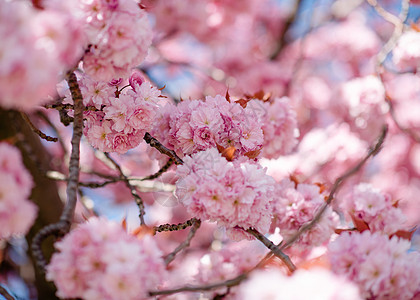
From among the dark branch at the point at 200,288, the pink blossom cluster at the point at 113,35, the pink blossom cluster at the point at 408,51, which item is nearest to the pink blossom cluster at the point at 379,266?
the dark branch at the point at 200,288

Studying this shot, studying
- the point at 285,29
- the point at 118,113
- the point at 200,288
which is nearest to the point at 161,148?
the point at 118,113

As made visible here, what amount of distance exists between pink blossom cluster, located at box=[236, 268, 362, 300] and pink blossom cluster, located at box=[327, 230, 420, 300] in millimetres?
193

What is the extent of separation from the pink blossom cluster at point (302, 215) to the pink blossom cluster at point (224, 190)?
0.39m

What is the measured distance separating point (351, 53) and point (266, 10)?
1378 mm

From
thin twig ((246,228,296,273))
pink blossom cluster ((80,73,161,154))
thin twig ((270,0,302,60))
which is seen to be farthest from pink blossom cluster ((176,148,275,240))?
thin twig ((270,0,302,60))

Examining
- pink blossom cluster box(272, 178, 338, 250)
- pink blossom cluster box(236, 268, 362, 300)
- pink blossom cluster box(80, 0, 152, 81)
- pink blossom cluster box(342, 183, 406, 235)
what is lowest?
pink blossom cluster box(272, 178, 338, 250)

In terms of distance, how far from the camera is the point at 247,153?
1482 mm

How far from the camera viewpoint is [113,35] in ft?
3.75

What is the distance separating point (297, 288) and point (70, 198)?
617 millimetres

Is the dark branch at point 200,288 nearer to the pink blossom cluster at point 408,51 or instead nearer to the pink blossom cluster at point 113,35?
the pink blossom cluster at point 113,35

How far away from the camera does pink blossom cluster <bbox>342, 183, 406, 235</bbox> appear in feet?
5.55

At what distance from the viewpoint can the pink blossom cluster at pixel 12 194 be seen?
3.35 ft

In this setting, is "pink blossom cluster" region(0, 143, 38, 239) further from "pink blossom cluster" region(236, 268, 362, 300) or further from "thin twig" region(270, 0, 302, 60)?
"thin twig" region(270, 0, 302, 60)

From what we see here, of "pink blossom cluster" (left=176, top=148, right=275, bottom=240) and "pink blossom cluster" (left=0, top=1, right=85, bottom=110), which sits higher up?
"pink blossom cluster" (left=0, top=1, right=85, bottom=110)
